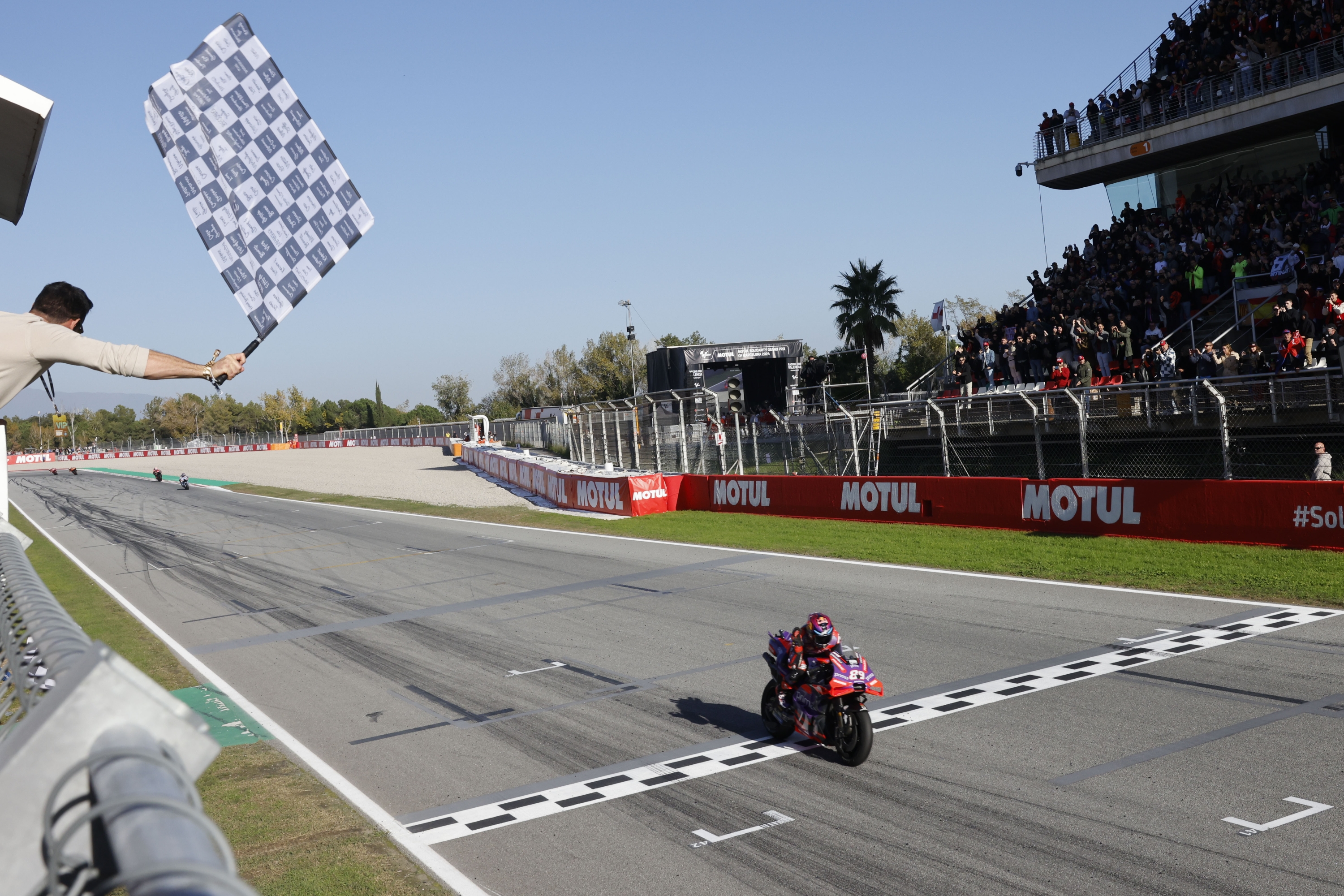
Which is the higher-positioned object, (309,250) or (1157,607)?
(309,250)

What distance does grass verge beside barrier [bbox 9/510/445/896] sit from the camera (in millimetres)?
6523

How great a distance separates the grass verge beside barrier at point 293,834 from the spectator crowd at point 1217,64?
28.2 meters

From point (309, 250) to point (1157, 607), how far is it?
10868 mm

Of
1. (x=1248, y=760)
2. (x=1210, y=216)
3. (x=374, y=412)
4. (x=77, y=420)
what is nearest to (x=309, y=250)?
(x=1248, y=760)

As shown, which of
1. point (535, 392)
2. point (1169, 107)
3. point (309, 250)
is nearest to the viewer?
point (309, 250)

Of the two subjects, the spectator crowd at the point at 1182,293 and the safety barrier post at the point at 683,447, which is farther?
the safety barrier post at the point at 683,447

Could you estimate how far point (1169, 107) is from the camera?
29.5 metres

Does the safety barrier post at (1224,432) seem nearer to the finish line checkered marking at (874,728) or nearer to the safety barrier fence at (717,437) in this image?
the finish line checkered marking at (874,728)

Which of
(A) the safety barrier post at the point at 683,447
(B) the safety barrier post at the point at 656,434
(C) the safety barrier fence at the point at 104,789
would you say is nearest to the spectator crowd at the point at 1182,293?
(A) the safety barrier post at the point at 683,447

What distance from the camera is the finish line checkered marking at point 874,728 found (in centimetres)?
750

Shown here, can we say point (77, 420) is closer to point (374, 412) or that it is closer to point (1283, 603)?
point (374, 412)

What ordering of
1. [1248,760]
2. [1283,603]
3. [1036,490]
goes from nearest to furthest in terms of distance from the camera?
[1248,760] < [1283,603] < [1036,490]

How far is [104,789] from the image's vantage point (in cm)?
147

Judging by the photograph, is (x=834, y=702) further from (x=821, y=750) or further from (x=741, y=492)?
(x=741, y=492)
